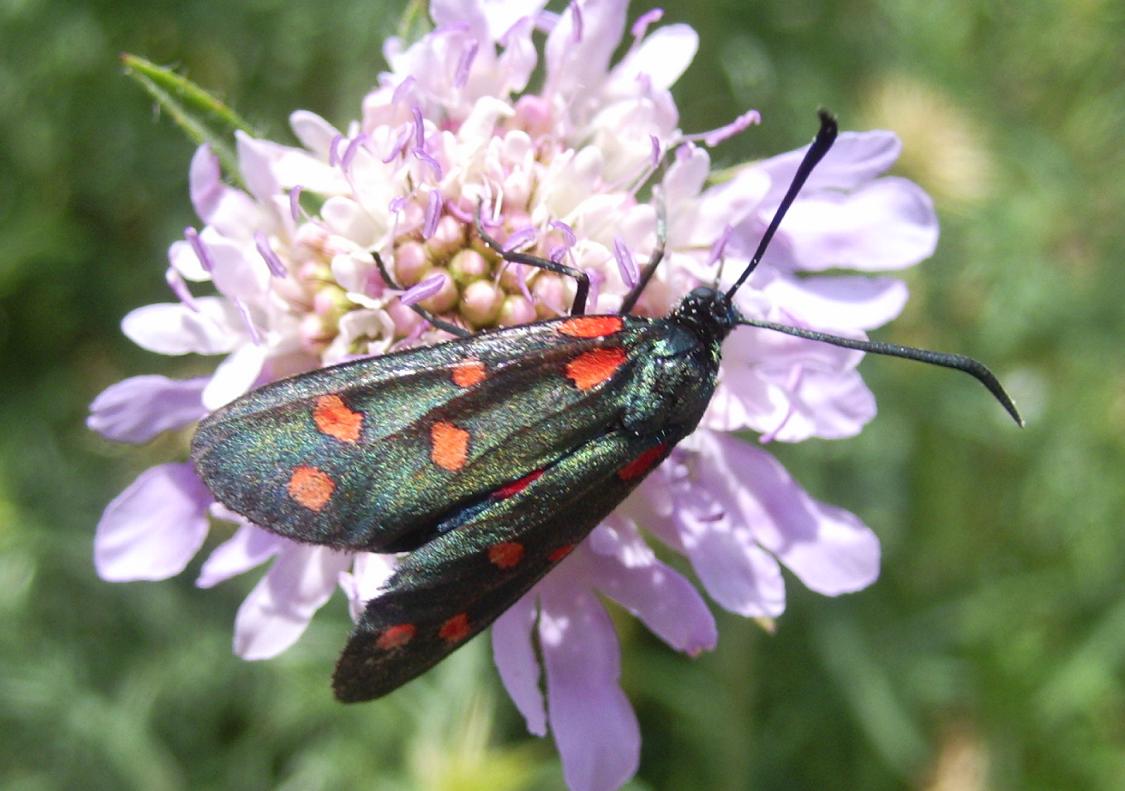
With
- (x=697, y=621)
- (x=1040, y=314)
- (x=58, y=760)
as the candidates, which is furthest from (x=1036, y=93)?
(x=58, y=760)

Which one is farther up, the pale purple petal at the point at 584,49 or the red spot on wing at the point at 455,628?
the pale purple petal at the point at 584,49

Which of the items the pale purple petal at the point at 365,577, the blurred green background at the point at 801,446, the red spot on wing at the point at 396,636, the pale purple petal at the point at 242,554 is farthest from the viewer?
the blurred green background at the point at 801,446

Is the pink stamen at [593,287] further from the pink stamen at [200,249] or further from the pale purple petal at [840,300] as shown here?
the pink stamen at [200,249]

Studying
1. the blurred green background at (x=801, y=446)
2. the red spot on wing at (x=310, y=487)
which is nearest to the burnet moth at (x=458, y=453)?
the red spot on wing at (x=310, y=487)

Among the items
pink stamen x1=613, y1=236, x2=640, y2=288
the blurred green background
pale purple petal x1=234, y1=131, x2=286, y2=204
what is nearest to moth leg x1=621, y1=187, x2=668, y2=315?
pink stamen x1=613, y1=236, x2=640, y2=288

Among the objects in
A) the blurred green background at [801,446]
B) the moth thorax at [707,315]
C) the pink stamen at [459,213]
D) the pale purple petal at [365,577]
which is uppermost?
the pink stamen at [459,213]

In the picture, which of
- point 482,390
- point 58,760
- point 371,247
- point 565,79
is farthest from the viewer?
point 58,760

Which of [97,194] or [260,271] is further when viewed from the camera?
[97,194]

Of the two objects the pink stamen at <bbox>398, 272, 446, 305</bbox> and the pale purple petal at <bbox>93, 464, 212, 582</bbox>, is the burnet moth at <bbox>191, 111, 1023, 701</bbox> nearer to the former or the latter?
the pink stamen at <bbox>398, 272, 446, 305</bbox>

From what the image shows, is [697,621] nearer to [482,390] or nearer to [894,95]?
[482,390]
